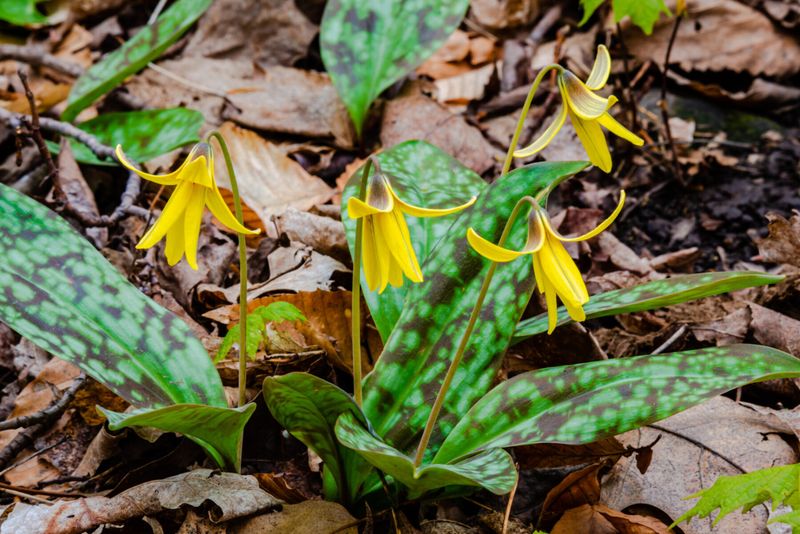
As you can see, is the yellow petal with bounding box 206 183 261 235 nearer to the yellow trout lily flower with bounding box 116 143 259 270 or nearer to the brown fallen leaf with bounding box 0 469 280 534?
the yellow trout lily flower with bounding box 116 143 259 270

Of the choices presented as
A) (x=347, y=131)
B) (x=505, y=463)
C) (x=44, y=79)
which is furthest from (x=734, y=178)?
(x=44, y=79)

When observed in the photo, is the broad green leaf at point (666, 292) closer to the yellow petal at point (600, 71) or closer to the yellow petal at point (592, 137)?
the yellow petal at point (592, 137)

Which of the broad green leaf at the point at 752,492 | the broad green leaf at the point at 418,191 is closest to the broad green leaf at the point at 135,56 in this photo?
the broad green leaf at the point at 418,191

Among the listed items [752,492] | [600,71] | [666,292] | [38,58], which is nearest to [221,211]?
[600,71]

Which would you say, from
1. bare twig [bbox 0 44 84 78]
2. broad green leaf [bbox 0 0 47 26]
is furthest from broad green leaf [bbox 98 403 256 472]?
broad green leaf [bbox 0 0 47 26]

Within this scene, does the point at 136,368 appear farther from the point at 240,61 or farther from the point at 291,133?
the point at 240,61
